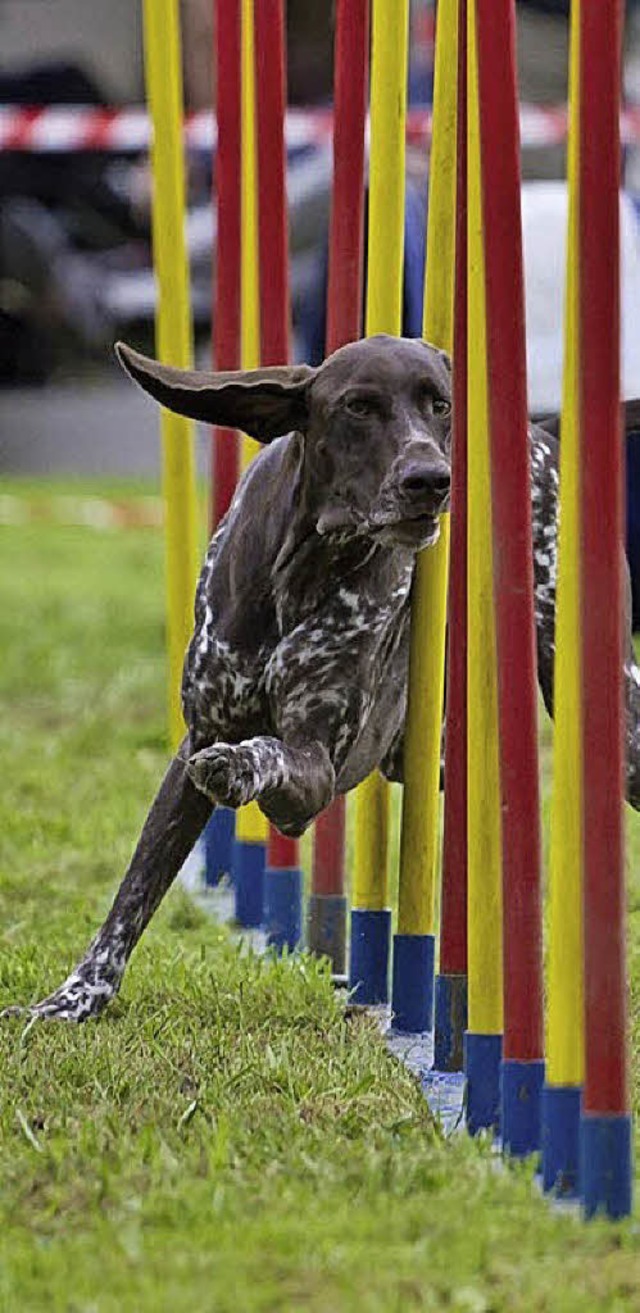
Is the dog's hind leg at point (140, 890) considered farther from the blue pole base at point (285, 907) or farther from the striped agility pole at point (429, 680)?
the blue pole base at point (285, 907)

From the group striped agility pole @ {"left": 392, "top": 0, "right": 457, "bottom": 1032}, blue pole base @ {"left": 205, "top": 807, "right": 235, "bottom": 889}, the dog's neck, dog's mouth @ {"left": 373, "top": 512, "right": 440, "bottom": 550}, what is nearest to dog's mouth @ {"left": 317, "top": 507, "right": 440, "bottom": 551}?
dog's mouth @ {"left": 373, "top": 512, "right": 440, "bottom": 550}

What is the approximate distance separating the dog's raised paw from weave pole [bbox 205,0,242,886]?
1380 millimetres

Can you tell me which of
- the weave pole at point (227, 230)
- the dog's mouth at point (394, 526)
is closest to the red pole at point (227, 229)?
the weave pole at point (227, 230)

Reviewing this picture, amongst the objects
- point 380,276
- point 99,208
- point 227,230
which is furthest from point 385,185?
point 99,208

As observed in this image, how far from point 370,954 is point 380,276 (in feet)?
3.56

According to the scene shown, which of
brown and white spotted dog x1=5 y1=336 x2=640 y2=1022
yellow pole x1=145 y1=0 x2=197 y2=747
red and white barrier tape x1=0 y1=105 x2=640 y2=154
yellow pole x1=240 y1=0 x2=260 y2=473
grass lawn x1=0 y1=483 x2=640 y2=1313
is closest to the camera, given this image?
grass lawn x1=0 y1=483 x2=640 y2=1313

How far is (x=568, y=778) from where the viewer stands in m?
3.32

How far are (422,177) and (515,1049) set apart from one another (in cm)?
629

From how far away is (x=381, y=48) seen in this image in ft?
14.4

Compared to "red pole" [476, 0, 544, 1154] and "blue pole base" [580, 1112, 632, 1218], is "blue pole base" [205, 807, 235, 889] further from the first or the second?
"blue pole base" [580, 1112, 632, 1218]

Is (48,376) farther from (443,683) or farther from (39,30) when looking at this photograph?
(443,683)

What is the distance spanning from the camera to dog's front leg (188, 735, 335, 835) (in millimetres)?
3947

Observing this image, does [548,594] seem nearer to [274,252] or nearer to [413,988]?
[413,988]

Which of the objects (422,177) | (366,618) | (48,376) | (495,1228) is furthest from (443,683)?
(48,376)
